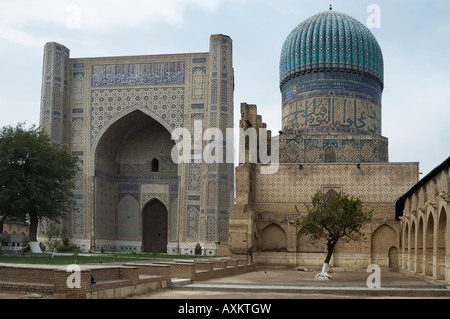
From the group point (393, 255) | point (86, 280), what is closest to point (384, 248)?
point (393, 255)

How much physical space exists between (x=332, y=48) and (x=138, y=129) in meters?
Answer: 9.37

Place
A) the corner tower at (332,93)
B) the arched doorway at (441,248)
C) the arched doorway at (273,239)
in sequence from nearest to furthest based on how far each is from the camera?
the arched doorway at (441,248), the arched doorway at (273,239), the corner tower at (332,93)

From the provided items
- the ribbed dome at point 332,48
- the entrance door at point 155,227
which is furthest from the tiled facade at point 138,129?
the ribbed dome at point 332,48

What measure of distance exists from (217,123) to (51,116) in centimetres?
707

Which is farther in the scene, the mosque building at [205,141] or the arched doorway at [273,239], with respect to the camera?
the mosque building at [205,141]

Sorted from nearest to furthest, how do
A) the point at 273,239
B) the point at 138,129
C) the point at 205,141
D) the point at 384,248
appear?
1. the point at 384,248
2. the point at 273,239
3. the point at 205,141
4. the point at 138,129

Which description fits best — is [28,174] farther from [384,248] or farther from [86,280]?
[384,248]

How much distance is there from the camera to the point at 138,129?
26.7 m

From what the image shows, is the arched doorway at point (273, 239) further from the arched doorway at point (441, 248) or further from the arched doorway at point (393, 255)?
the arched doorway at point (441, 248)

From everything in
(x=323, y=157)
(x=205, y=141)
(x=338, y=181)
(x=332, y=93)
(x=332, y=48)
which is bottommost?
(x=338, y=181)

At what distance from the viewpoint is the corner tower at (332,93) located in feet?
77.2

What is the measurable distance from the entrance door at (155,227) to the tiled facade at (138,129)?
23cm

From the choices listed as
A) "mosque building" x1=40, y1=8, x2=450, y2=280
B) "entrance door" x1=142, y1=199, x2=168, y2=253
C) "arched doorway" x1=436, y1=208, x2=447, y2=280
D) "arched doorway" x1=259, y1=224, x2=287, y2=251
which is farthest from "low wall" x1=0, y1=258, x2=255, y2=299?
"entrance door" x1=142, y1=199, x2=168, y2=253

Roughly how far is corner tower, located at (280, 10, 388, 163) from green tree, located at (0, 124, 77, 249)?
958 cm
